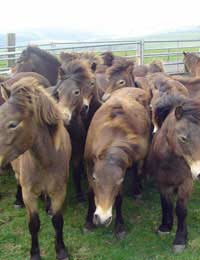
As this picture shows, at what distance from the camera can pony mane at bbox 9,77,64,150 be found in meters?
3.52

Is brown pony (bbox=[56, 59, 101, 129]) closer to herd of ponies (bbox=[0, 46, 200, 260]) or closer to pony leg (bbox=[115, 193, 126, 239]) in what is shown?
herd of ponies (bbox=[0, 46, 200, 260])

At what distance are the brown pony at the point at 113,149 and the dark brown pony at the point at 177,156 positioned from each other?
30 centimetres

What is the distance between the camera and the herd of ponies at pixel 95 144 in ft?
11.9

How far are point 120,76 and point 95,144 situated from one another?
8.39ft

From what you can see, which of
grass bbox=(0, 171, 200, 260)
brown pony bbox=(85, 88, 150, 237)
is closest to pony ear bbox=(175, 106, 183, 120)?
brown pony bbox=(85, 88, 150, 237)

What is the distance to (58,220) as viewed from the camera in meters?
4.34

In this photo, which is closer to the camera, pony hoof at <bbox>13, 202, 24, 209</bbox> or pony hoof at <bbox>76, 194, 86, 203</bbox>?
pony hoof at <bbox>13, 202, 24, 209</bbox>

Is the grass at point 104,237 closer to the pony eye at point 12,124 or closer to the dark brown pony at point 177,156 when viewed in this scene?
the dark brown pony at point 177,156

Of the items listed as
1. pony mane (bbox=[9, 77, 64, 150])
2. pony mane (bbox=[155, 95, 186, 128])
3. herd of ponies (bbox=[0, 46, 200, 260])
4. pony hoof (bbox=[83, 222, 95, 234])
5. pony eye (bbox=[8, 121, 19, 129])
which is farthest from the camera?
pony hoof (bbox=[83, 222, 95, 234])

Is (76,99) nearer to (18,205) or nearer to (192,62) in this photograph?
(18,205)

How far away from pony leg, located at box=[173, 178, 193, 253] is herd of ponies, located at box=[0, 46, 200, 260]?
0.04 ft

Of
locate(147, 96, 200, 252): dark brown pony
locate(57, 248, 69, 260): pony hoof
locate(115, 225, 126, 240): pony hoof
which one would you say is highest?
locate(147, 96, 200, 252): dark brown pony

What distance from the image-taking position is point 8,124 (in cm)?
339

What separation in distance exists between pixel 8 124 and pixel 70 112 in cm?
185
